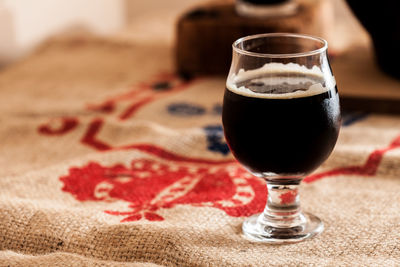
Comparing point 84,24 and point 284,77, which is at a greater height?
point 284,77

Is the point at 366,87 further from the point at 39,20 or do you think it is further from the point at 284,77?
the point at 39,20

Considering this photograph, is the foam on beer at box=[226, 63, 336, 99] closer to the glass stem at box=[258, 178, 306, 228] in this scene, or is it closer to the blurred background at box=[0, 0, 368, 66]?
the glass stem at box=[258, 178, 306, 228]

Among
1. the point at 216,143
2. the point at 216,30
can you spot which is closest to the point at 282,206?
the point at 216,143

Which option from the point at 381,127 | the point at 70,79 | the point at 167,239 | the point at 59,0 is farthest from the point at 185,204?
the point at 59,0

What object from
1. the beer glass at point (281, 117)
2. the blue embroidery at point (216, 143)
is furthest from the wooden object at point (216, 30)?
the beer glass at point (281, 117)

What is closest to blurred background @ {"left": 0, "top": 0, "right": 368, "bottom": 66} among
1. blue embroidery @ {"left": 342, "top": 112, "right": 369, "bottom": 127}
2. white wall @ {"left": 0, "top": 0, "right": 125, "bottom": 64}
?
white wall @ {"left": 0, "top": 0, "right": 125, "bottom": 64}

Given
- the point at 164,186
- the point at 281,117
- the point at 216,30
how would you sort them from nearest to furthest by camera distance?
the point at 281,117 < the point at 164,186 < the point at 216,30

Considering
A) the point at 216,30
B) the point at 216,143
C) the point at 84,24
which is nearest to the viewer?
the point at 216,143

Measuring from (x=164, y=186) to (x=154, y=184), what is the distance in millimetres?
12

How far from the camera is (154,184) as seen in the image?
0.67 metres

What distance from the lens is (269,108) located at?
0.50 metres

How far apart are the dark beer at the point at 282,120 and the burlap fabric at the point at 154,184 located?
0.07 m

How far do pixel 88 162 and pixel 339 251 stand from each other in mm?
321

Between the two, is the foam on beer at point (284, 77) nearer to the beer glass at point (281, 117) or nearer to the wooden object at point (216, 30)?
the beer glass at point (281, 117)
